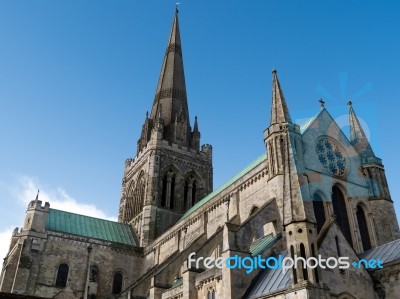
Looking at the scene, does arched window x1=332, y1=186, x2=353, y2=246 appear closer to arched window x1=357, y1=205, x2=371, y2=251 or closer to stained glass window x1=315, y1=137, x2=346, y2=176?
arched window x1=357, y1=205, x2=371, y2=251

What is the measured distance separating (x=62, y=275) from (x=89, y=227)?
6.12 meters

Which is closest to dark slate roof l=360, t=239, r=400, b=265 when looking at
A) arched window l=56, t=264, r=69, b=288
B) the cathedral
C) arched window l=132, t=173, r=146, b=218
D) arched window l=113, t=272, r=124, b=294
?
the cathedral

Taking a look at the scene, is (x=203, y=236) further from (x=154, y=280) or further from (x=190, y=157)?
(x=190, y=157)

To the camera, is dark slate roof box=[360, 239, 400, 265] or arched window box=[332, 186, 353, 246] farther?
arched window box=[332, 186, 353, 246]

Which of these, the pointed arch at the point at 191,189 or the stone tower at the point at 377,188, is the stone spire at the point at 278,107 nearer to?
the stone tower at the point at 377,188

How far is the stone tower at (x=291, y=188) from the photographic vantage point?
13.8 m

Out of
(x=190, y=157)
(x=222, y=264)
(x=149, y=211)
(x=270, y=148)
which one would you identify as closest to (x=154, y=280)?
(x=222, y=264)

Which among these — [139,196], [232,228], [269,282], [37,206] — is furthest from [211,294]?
[139,196]

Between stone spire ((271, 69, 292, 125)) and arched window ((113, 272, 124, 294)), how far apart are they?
1886 cm

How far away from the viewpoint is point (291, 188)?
62.2 feet

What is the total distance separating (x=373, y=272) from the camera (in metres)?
16.5

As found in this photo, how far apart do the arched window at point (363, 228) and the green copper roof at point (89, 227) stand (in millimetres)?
20456

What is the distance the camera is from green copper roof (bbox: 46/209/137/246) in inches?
1366

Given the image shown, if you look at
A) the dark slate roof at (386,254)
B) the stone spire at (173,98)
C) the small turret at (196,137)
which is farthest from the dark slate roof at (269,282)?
the small turret at (196,137)
